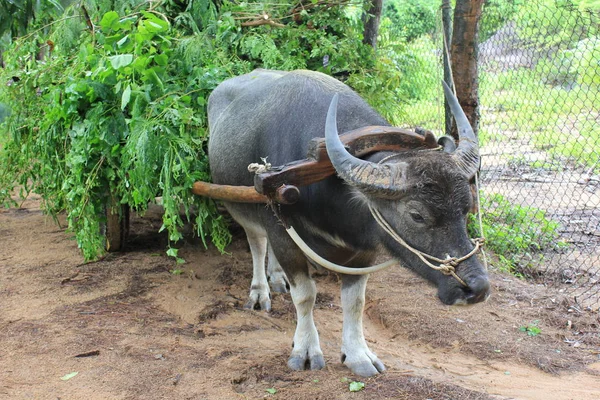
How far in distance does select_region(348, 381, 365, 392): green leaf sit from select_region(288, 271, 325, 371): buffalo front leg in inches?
13.0

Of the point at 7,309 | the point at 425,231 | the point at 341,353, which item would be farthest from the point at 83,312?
the point at 425,231

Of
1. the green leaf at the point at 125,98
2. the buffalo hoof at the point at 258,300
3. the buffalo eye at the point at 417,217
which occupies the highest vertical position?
the green leaf at the point at 125,98

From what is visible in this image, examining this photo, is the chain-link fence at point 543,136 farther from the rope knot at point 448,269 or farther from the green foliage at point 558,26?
the rope knot at point 448,269

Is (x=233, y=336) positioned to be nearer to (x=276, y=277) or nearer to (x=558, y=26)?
(x=276, y=277)

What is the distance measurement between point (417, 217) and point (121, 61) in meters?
2.64

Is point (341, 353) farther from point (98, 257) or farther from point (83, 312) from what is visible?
point (98, 257)

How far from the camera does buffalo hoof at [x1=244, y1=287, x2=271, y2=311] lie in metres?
4.75

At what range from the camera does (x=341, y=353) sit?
379 centimetres

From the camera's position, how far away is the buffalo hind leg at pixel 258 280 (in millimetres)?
4762

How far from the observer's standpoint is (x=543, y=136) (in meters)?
7.05

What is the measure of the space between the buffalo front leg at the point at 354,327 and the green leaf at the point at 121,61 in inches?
88.0

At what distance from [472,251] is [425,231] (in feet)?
0.79

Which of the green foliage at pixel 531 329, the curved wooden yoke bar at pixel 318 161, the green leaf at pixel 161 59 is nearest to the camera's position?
the curved wooden yoke bar at pixel 318 161

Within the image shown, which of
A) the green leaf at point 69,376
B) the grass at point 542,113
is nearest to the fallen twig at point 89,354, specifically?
the green leaf at point 69,376
